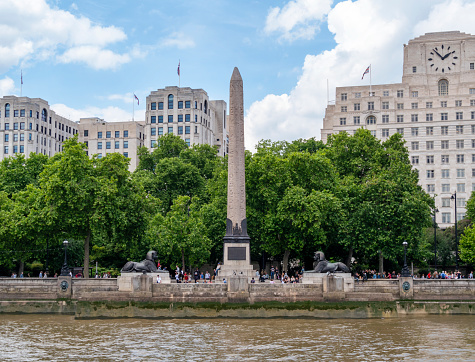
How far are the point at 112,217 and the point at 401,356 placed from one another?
29097 mm

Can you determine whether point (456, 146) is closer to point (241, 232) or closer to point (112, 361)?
point (241, 232)

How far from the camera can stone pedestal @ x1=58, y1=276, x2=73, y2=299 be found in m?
40.4

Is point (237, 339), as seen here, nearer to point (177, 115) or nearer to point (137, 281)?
point (137, 281)

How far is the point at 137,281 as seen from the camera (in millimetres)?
37844

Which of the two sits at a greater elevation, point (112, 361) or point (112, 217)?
point (112, 217)

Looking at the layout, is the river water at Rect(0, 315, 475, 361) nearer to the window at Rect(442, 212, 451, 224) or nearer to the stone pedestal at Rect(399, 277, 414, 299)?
the stone pedestal at Rect(399, 277, 414, 299)

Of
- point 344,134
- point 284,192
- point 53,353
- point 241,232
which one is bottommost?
Result: point 53,353

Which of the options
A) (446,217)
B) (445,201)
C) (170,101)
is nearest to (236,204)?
(446,217)

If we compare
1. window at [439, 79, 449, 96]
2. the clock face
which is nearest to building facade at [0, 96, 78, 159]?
the clock face

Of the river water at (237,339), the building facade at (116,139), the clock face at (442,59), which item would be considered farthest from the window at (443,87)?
the river water at (237,339)

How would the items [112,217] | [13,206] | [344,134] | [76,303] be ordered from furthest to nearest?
[344,134], [13,206], [112,217], [76,303]

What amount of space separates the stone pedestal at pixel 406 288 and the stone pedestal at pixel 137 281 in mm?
15156

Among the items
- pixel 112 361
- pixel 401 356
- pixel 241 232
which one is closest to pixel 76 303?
pixel 241 232

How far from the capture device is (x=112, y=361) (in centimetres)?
2245
